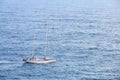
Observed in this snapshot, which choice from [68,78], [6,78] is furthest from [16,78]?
[68,78]

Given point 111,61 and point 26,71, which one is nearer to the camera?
point 26,71

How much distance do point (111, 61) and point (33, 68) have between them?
2857 cm

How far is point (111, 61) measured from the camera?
19988 centimetres

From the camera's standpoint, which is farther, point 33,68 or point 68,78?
point 33,68

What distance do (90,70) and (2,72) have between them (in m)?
29.2

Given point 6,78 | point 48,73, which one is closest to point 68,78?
point 48,73

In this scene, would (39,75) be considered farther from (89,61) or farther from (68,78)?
(89,61)

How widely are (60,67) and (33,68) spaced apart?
914 centimetres

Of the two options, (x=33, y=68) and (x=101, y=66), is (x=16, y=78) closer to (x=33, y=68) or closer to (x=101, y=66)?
(x=33, y=68)

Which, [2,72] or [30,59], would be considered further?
[30,59]

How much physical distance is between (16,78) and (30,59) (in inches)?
743

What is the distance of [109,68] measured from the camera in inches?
7520

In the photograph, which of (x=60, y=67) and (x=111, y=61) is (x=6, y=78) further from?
(x=111, y=61)

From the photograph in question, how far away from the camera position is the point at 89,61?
199000mm
